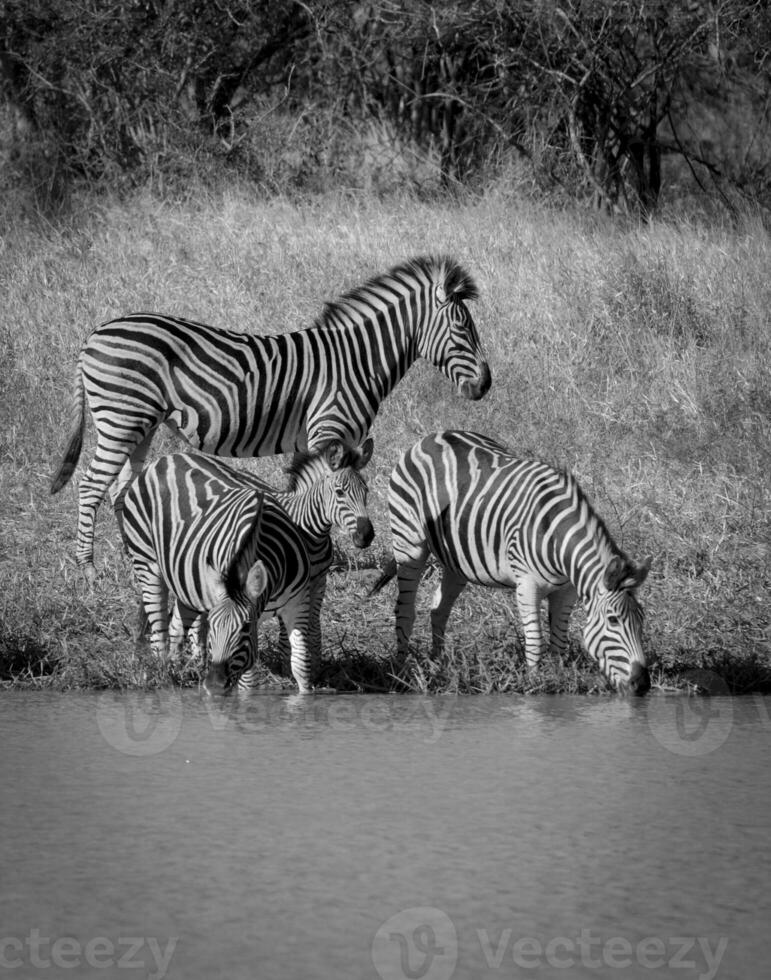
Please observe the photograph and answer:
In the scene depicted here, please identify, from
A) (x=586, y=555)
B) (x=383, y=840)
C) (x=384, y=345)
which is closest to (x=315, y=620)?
(x=586, y=555)

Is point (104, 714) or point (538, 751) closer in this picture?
point (538, 751)

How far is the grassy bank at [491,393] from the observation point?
6.36 metres

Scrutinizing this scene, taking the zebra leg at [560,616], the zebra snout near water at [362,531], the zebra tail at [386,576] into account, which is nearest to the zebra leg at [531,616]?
the zebra leg at [560,616]

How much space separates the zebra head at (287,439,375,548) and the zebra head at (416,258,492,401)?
1897mm

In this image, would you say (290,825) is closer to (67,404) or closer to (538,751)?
(538,751)

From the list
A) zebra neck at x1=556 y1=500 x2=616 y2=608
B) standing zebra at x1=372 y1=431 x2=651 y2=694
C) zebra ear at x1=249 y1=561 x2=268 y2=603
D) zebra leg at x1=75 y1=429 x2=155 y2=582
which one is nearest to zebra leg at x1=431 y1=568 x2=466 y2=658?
standing zebra at x1=372 y1=431 x2=651 y2=694

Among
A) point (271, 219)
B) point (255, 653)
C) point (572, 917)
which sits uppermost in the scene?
point (271, 219)

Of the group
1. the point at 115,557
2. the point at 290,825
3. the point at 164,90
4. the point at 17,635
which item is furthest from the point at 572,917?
the point at 164,90

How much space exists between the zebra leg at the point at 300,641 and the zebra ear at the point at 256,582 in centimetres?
34

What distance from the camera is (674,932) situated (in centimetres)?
327

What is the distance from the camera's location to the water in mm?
3168

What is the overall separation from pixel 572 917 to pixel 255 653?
7.47 feet

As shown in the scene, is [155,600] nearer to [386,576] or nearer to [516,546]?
[386,576]

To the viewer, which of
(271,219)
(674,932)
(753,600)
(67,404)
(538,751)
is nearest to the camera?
(674,932)
